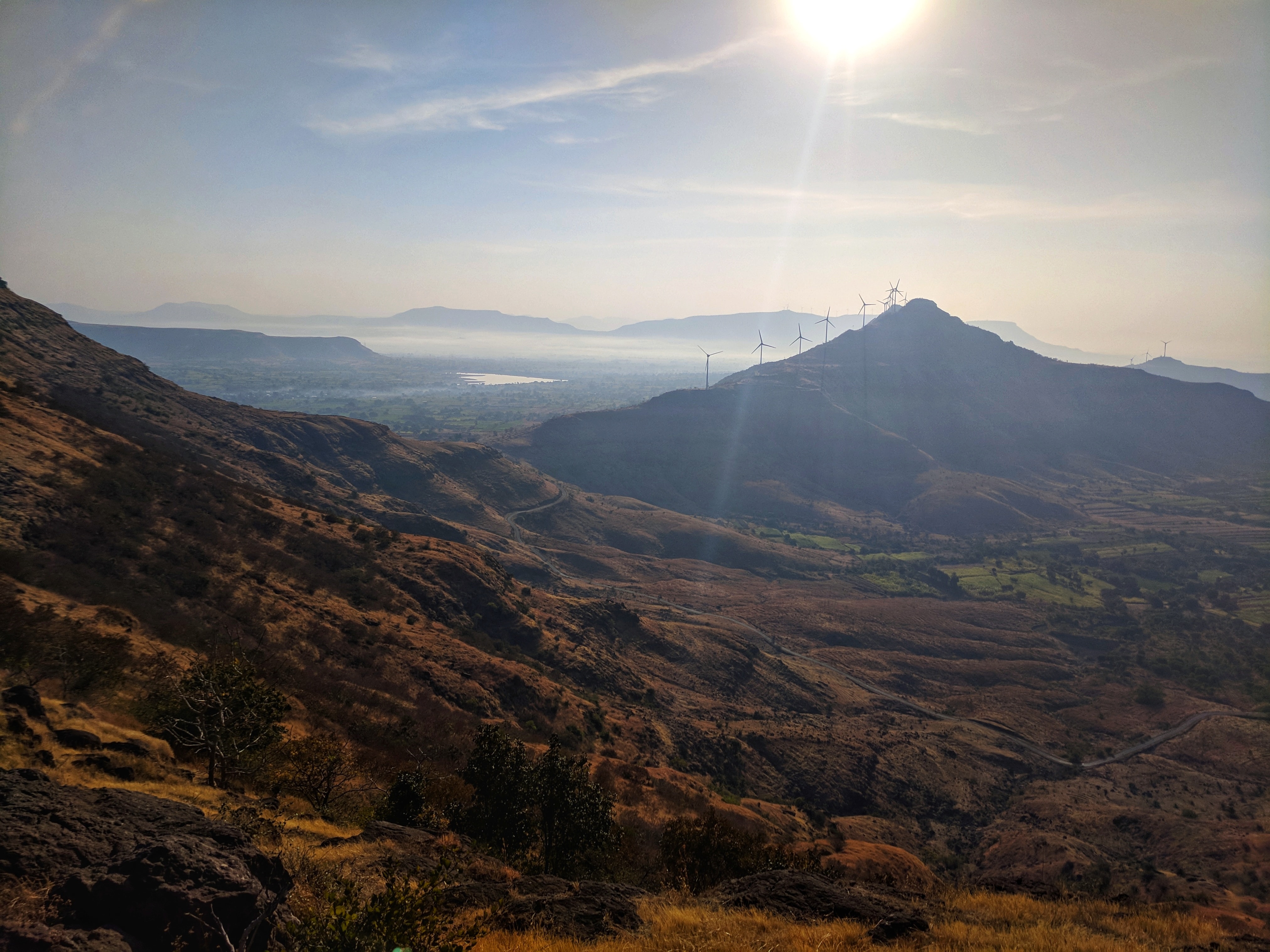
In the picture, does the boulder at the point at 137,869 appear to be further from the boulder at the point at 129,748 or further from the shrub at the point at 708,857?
the shrub at the point at 708,857

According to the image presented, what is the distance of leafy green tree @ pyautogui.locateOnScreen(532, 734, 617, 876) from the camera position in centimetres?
1745

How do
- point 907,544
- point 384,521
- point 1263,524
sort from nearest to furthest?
1. point 384,521
2. point 907,544
3. point 1263,524

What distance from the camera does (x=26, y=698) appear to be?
46.3ft

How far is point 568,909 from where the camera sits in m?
11.0

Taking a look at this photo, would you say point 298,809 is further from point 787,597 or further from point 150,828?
point 787,597

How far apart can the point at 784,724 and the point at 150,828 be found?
53.5m

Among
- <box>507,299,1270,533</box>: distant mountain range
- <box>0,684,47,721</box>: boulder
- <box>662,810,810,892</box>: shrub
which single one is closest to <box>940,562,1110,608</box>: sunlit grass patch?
<box>507,299,1270,533</box>: distant mountain range

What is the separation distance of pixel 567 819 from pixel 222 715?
980cm

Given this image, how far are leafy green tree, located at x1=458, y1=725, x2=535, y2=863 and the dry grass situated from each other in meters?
7.00

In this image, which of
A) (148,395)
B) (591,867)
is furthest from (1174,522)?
(148,395)

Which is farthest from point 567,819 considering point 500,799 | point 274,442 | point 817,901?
point 274,442

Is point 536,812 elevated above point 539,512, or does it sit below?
above

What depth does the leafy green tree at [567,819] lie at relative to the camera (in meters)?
17.5

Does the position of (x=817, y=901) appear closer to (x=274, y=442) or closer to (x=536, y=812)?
(x=536, y=812)
